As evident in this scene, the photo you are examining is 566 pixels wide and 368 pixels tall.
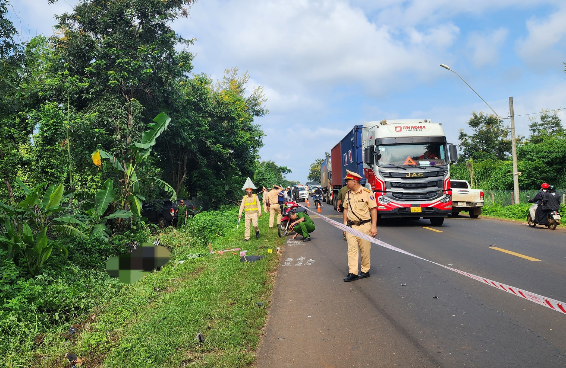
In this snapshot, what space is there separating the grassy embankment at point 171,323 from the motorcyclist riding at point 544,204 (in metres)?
11.1

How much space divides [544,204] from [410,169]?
4.77m

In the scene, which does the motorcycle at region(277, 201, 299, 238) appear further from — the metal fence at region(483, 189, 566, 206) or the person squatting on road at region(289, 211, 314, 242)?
the metal fence at region(483, 189, 566, 206)

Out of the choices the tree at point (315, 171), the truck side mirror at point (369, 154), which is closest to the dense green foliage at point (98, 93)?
the truck side mirror at point (369, 154)

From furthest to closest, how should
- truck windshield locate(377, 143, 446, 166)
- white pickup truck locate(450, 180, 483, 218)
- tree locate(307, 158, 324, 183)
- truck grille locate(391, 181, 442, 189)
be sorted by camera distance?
1. tree locate(307, 158, 324, 183)
2. white pickup truck locate(450, 180, 483, 218)
3. truck windshield locate(377, 143, 446, 166)
4. truck grille locate(391, 181, 442, 189)

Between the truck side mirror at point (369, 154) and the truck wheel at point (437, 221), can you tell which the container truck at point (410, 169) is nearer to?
the truck side mirror at point (369, 154)

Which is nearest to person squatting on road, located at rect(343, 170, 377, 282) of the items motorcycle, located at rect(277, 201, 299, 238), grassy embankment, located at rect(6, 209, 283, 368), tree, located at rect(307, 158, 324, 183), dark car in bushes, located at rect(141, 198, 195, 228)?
grassy embankment, located at rect(6, 209, 283, 368)

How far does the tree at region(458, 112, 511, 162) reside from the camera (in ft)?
151

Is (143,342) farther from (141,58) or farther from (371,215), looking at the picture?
(141,58)

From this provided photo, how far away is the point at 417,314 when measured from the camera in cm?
543

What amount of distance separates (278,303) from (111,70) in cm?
1605

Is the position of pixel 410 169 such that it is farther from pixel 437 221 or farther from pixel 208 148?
pixel 208 148

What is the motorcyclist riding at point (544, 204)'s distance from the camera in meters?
14.8

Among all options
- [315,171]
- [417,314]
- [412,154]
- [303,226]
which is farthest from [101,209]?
[315,171]

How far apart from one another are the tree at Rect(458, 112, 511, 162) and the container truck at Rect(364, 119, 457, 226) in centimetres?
3359
